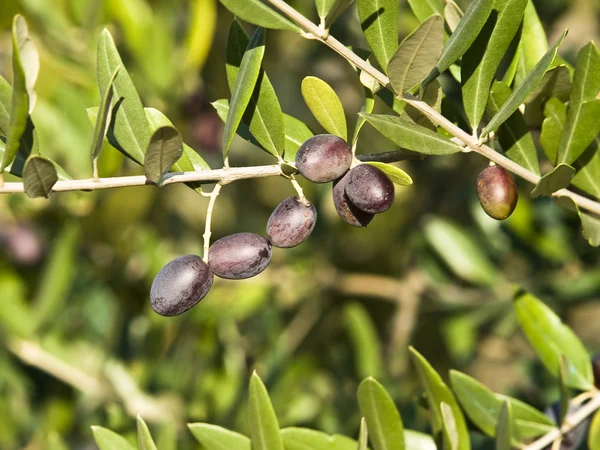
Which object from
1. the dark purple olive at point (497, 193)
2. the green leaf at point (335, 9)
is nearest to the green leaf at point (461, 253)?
the dark purple olive at point (497, 193)

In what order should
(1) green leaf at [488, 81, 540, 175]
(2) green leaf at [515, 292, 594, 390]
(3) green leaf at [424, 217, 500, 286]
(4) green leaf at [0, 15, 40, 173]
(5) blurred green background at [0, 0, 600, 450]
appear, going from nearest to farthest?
(4) green leaf at [0, 15, 40, 173] < (1) green leaf at [488, 81, 540, 175] < (2) green leaf at [515, 292, 594, 390] < (5) blurred green background at [0, 0, 600, 450] < (3) green leaf at [424, 217, 500, 286]

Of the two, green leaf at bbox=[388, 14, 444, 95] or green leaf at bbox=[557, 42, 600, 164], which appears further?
green leaf at bbox=[557, 42, 600, 164]

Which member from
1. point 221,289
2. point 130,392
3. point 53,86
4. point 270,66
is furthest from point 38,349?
point 270,66

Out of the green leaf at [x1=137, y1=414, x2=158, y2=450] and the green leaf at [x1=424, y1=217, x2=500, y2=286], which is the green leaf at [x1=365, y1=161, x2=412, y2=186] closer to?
the green leaf at [x1=137, y1=414, x2=158, y2=450]

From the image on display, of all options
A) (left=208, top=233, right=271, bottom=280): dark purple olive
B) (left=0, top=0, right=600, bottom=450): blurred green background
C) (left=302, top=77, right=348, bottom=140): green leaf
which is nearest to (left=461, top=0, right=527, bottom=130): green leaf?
(left=302, top=77, right=348, bottom=140): green leaf

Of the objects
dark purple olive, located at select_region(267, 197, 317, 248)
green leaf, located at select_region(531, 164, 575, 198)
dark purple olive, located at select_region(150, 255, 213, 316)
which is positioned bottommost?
dark purple olive, located at select_region(150, 255, 213, 316)

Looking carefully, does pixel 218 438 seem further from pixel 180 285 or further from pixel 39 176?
pixel 39 176

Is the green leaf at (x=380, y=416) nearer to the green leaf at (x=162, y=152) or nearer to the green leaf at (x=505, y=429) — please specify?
the green leaf at (x=505, y=429)
